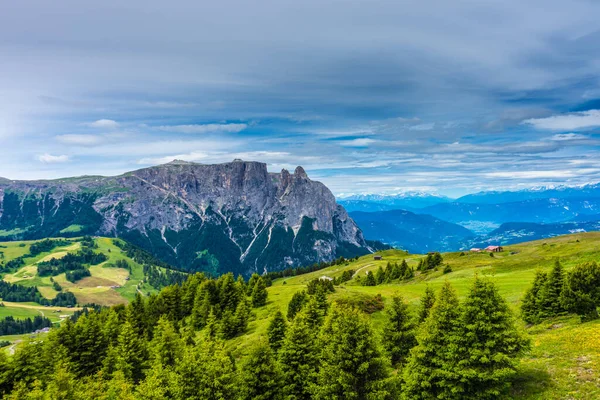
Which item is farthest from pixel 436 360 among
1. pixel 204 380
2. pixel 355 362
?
pixel 204 380

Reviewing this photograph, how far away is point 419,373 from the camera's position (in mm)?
32969

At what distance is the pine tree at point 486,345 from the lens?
30078mm

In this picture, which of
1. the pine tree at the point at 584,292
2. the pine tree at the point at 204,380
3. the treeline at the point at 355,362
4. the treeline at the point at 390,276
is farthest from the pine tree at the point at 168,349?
the treeline at the point at 390,276

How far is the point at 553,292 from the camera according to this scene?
50.8 metres

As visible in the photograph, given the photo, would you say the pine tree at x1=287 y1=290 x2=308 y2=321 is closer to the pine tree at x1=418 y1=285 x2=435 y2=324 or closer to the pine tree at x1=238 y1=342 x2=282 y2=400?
the pine tree at x1=418 y1=285 x2=435 y2=324

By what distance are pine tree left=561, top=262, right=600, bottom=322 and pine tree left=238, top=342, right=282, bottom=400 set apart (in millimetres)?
40375

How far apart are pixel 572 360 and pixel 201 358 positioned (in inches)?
1564

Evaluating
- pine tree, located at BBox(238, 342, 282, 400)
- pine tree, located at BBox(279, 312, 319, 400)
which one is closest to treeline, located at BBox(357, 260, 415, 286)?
pine tree, located at BBox(279, 312, 319, 400)

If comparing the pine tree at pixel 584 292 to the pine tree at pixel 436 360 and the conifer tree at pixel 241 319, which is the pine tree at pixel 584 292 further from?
the conifer tree at pixel 241 319

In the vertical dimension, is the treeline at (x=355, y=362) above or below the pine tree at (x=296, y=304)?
above

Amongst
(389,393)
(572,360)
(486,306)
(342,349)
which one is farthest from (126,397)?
(572,360)

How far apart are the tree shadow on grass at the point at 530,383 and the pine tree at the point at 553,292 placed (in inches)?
877

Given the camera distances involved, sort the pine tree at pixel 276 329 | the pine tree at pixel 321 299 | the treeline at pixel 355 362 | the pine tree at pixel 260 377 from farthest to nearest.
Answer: the pine tree at pixel 321 299 < the pine tree at pixel 276 329 < the pine tree at pixel 260 377 < the treeline at pixel 355 362

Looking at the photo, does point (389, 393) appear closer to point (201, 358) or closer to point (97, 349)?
point (201, 358)
